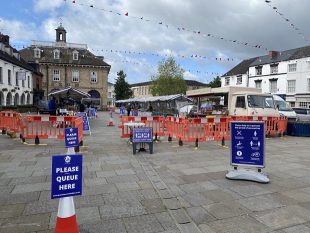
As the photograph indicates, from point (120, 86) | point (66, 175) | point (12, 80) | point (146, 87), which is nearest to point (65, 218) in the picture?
point (66, 175)

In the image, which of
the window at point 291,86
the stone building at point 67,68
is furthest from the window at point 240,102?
the stone building at point 67,68

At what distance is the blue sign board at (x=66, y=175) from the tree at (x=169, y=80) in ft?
153

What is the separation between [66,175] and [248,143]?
171 inches

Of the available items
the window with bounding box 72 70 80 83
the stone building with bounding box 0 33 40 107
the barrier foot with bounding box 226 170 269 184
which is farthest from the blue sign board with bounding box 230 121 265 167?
the window with bounding box 72 70 80 83

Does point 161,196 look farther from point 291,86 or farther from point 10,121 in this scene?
point 291,86

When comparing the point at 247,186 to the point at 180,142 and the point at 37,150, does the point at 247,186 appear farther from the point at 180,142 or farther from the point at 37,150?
the point at 37,150

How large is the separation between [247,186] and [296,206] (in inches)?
47.8

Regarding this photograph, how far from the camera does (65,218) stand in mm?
3352

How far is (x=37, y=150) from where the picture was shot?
9602 millimetres

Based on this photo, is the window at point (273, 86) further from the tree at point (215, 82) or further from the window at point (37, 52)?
the window at point (37, 52)

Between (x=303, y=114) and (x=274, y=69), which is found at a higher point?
(x=274, y=69)

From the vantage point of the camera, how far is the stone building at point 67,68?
50.0m

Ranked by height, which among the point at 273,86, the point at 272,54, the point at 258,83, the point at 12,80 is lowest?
the point at 12,80

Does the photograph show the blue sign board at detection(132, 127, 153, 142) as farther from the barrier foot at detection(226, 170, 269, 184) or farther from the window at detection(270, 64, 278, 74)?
the window at detection(270, 64, 278, 74)
